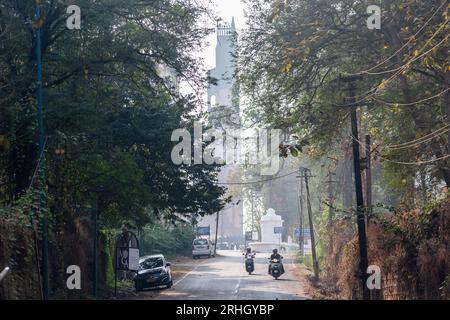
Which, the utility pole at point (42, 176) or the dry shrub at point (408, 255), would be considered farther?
the dry shrub at point (408, 255)

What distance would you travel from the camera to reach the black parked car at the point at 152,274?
33719mm

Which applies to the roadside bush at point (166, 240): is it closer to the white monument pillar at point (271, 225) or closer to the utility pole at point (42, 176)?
the white monument pillar at point (271, 225)

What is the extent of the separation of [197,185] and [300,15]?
12.1 meters

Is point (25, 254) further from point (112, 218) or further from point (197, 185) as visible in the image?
point (197, 185)

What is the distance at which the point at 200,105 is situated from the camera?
92.3 ft

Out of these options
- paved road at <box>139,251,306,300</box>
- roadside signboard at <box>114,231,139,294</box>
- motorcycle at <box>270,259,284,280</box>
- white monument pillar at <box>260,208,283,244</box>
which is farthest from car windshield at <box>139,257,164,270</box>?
white monument pillar at <box>260,208,283,244</box>

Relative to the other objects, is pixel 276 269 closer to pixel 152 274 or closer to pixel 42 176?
pixel 152 274

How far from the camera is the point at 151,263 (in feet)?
115

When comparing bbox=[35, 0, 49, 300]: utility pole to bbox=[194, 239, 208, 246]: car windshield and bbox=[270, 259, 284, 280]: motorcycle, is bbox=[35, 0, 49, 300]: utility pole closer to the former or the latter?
bbox=[270, 259, 284, 280]: motorcycle

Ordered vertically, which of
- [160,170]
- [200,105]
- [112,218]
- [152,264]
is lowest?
[152,264]

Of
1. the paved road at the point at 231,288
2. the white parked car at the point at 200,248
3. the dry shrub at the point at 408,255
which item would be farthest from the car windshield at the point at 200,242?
the dry shrub at the point at 408,255
